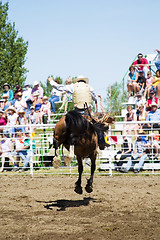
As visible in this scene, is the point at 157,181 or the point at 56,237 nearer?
the point at 56,237

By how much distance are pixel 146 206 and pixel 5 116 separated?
831 centimetres

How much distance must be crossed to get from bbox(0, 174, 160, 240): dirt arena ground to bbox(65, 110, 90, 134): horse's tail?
1.54 metres

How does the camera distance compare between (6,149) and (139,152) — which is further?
(6,149)

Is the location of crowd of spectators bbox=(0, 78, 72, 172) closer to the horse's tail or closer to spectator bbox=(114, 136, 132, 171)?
spectator bbox=(114, 136, 132, 171)

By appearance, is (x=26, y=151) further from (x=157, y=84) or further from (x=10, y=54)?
(x=10, y=54)

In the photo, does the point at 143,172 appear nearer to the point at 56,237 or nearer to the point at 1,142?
the point at 1,142

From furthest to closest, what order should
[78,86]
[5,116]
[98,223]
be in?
1. [5,116]
2. [78,86]
3. [98,223]

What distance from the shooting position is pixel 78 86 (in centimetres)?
898

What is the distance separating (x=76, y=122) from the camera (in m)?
7.72

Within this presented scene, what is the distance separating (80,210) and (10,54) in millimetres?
23752

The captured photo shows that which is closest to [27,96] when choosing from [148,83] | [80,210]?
[148,83]

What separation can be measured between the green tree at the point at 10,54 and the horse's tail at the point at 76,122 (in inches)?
850

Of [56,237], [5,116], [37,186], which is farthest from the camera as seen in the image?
[5,116]

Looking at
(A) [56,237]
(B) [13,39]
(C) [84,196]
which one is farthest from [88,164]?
(B) [13,39]
